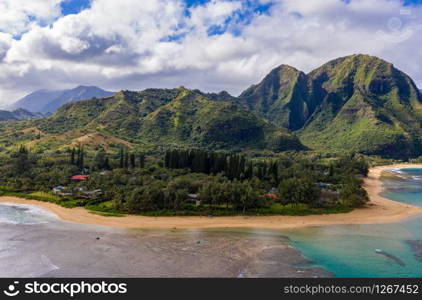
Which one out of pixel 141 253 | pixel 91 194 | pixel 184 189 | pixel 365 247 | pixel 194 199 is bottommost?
pixel 141 253

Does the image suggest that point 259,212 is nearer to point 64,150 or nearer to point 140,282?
point 140,282

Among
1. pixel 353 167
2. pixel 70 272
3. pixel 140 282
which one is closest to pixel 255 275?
pixel 140 282

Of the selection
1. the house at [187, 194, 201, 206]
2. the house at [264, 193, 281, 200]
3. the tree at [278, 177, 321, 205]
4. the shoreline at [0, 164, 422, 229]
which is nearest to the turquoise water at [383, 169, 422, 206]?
the shoreline at [0, 164, 422, 229]

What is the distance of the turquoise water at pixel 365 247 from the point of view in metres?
48.7

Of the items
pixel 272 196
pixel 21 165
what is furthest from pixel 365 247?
pixel 21 165

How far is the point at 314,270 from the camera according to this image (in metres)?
47.2

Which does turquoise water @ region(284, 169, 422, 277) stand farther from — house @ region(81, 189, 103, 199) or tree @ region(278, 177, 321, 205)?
house @ region(81, 189, 103, 199)

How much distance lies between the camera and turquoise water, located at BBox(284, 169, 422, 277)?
48656mm

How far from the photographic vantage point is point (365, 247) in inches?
2328

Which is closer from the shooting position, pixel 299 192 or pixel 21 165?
pixel 299 192

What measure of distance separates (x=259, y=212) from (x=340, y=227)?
18948 millimetres

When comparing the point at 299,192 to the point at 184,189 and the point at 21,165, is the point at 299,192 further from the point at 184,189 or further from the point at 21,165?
the point at 21,165

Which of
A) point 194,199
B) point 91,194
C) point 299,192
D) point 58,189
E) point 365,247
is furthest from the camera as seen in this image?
point 58,189

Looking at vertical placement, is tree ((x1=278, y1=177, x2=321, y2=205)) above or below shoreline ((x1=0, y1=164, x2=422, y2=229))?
above
